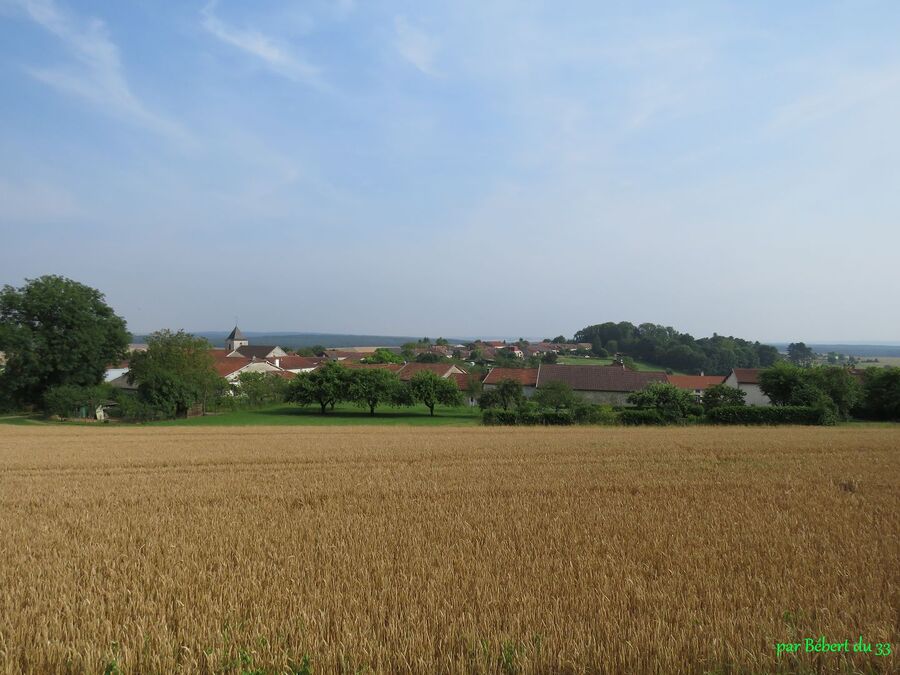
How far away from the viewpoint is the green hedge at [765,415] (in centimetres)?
3741

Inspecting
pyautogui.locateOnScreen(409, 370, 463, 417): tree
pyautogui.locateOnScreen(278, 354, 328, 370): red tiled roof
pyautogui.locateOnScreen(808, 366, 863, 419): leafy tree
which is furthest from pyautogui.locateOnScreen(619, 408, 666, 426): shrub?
pyautogui.locateOnScreen(278, 354, 328, 370): red tiled roof

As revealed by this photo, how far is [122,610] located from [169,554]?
1765 millimetres

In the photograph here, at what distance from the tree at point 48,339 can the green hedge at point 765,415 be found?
169 feet

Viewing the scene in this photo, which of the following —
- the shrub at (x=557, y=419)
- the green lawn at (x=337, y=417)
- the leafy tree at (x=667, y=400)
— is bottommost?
the green lawn at (x=337, y=417)

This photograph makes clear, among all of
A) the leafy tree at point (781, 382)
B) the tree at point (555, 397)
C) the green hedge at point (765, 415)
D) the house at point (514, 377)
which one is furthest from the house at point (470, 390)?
the green hedge at point (765, 415)

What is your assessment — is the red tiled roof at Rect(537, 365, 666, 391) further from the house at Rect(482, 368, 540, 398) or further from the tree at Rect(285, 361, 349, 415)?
the tree at Rect(285, 361, 349, 415)

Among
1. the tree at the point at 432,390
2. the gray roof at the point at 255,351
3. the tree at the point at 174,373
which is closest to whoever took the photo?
the tree at the point at 174,373

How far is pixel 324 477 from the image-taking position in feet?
48.6

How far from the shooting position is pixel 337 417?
169 feet

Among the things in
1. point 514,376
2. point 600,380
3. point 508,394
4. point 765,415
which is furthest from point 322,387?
point 765,415

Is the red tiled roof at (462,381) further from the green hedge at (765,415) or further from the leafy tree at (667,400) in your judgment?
the green hedge at (765,415)

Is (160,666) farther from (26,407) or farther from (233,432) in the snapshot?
(26,407)

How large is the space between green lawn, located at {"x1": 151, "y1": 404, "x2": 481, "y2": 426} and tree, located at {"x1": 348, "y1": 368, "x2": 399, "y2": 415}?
1.34m

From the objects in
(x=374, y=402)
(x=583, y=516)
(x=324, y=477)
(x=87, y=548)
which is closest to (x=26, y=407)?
(x=374, y=402)
